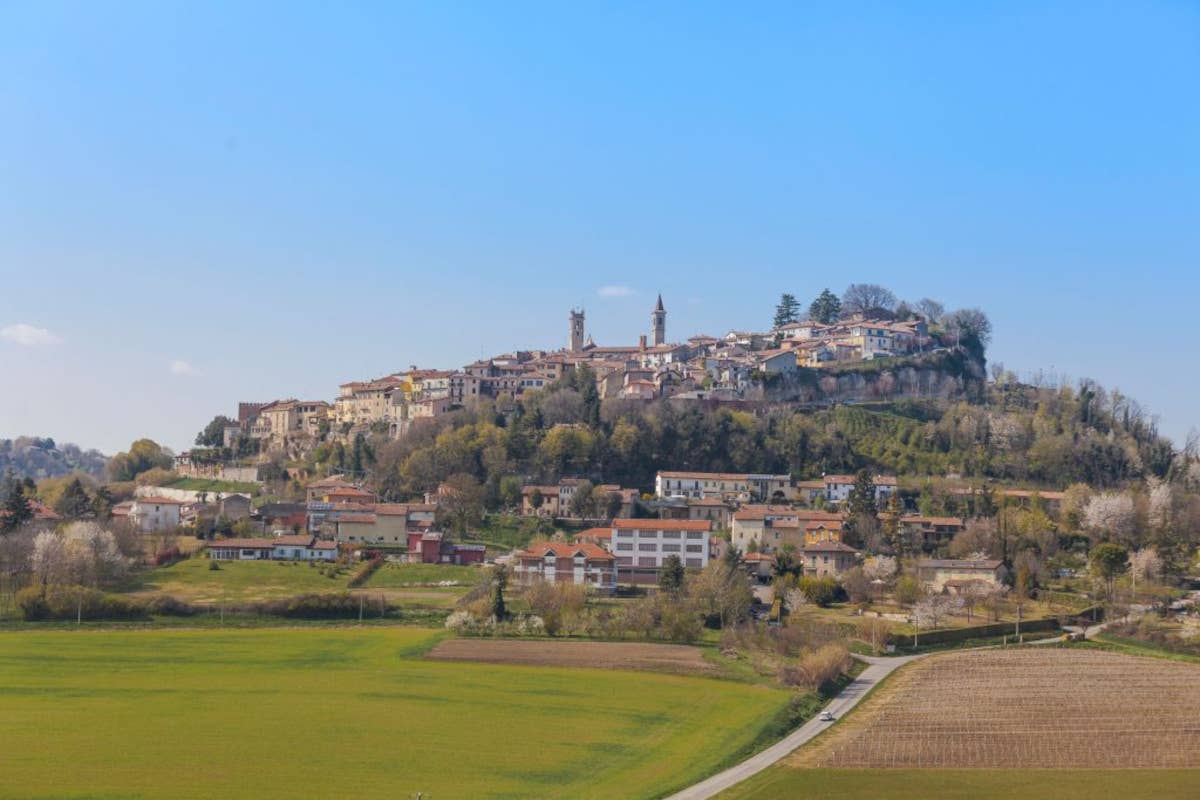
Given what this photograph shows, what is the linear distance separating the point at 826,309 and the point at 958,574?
69936mm

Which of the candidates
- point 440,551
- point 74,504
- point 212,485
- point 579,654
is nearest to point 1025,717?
point 579,654

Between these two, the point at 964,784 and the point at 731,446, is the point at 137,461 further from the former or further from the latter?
the point at 964,784

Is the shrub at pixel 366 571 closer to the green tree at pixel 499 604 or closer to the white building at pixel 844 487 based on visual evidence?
the green tree at pixel 499 604

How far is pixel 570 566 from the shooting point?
69438 millimetres

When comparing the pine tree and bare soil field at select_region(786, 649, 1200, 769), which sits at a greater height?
the pine tree

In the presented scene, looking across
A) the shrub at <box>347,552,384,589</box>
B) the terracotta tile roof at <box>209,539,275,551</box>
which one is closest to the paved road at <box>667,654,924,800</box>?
the shrub at <box>347,552,384,589</box>

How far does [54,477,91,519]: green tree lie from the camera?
85938 mm

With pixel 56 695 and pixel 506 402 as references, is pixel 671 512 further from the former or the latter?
pixel 56 695

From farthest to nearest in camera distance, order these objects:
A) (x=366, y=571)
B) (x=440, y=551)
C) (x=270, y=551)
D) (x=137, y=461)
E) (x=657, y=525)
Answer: (x=137, y=461), (x=440, y=551), (x=270, y=551), (x=657, y=525), (x=366, y=571)

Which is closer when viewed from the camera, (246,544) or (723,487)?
(246,544)

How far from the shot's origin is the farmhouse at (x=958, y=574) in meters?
69.0

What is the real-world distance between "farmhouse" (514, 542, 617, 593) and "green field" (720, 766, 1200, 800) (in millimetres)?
33035

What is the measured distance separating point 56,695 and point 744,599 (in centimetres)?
2879

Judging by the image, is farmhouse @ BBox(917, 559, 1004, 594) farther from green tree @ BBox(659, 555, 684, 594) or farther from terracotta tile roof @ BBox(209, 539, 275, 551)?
terracotta tile roof @ BBox(209, 539, 275, 551)
